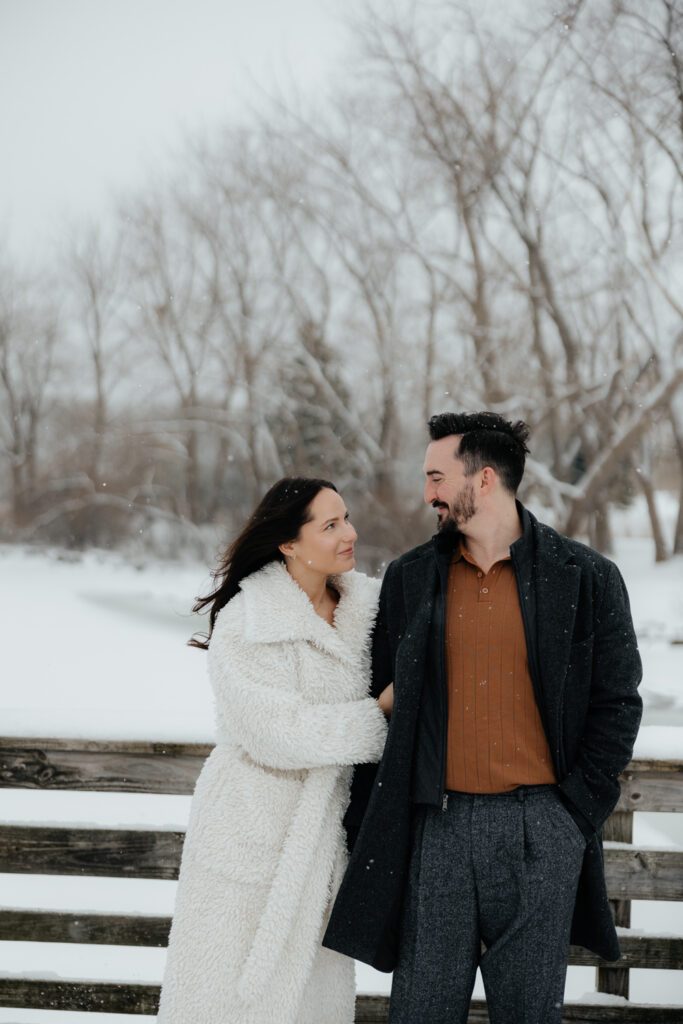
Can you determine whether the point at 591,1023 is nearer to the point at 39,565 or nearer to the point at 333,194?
the point at 333,194

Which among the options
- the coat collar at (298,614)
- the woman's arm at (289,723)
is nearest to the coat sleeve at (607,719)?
the woman's arm at (289,723)

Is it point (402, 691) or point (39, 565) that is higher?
point (402, 691)

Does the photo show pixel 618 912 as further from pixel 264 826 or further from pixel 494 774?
pixel 264 826

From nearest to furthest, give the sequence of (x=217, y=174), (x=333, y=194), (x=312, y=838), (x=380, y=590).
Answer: (x=312, y=838), (x=380, y=590), (x=333, y=194), (x=217, y=174)

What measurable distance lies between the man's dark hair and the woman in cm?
37

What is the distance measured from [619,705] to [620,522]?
532 inches

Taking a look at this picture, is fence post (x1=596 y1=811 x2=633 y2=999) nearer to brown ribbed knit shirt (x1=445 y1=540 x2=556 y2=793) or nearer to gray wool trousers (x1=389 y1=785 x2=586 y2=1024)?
gray wool trousers (x1=389 y1=785 x2=586 y2=1024)

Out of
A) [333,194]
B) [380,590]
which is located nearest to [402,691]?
[380,590]

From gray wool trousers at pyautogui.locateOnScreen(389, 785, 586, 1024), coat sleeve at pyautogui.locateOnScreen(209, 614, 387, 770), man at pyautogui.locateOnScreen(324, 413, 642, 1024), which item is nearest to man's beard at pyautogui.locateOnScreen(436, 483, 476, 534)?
man at pyautogui.locateOnScreen(324, 413, 642, 1024)

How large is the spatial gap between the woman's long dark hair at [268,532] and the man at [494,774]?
36 centimetres

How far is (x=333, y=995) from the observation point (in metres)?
2.06

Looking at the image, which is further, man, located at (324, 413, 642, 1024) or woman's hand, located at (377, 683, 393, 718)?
woman's hand, located at (377, 683, 393, 718)

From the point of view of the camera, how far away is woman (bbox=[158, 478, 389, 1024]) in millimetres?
1925

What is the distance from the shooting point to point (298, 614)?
203cm
